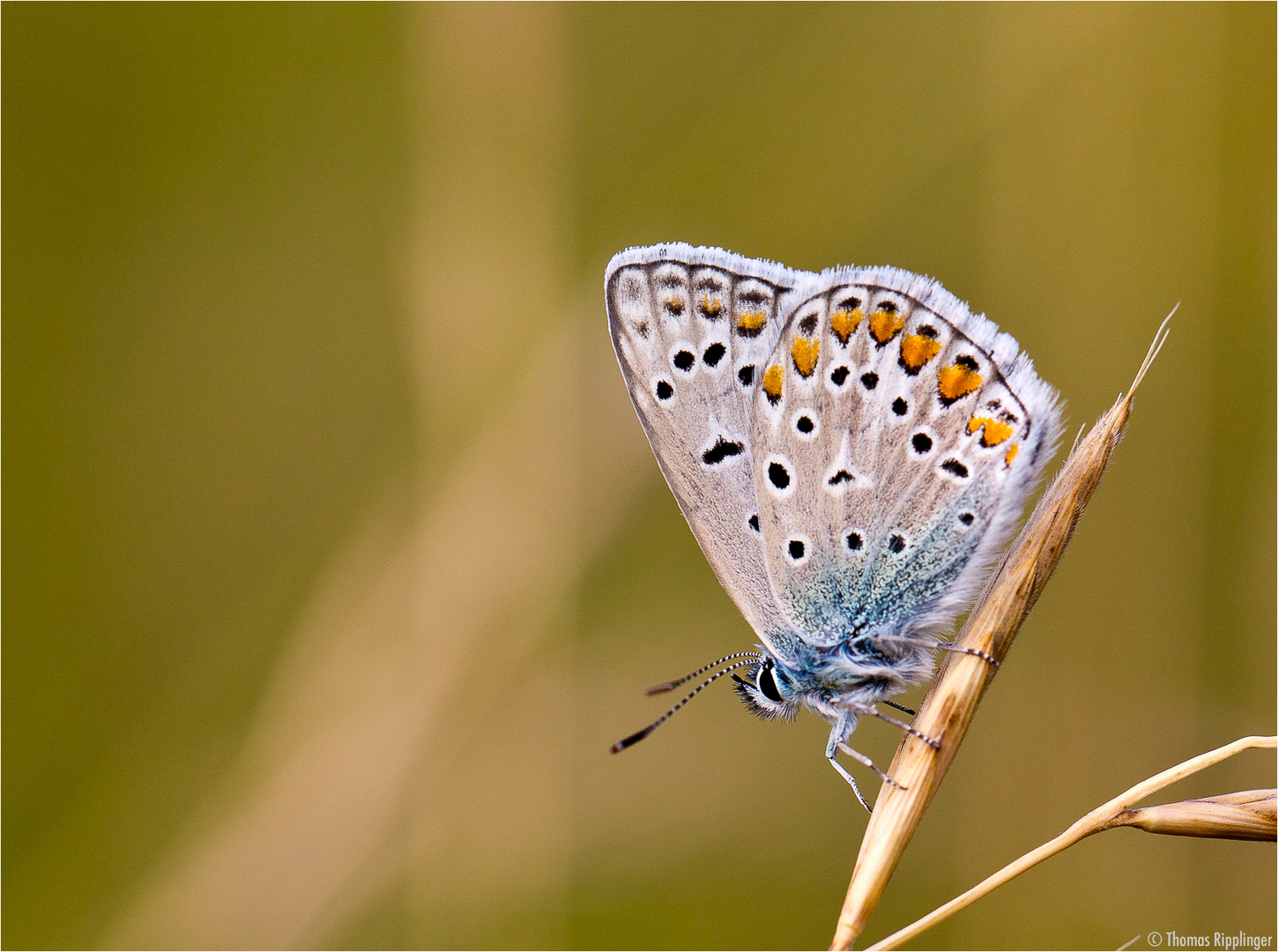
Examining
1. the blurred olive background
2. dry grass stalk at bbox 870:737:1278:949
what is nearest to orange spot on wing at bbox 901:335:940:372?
dry grass stalk at bbox 870:737:1278:949

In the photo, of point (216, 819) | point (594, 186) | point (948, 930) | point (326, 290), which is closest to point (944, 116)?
point (594, 186)

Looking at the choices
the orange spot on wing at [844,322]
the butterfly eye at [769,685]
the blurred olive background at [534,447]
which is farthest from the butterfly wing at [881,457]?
the blurred olive background at [534,447]

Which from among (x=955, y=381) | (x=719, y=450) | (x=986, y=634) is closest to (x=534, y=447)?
(x=719, y=450)

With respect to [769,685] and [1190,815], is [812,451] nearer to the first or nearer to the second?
[769,685]

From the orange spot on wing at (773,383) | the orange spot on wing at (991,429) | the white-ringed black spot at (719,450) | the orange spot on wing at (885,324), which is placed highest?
the orange spot on wing at (885,324)

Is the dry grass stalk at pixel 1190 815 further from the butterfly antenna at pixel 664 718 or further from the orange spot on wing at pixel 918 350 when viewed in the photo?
the orange spot on wing at pixel 918 350

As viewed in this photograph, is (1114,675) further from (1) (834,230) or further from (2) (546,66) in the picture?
(2) (546,66)

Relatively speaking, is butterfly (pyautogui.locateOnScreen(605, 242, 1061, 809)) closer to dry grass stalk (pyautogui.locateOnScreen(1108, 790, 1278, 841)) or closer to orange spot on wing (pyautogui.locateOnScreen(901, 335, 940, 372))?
orange spot on wing (pyautogui.locateOnScreen(901, 335, 940, 372))
